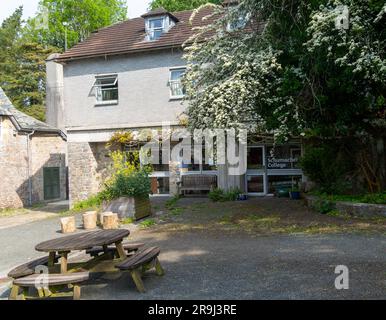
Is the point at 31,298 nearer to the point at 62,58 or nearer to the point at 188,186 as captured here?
the point at 188,186

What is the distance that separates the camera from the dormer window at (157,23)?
1998 centimetres

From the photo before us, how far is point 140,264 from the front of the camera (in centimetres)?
623

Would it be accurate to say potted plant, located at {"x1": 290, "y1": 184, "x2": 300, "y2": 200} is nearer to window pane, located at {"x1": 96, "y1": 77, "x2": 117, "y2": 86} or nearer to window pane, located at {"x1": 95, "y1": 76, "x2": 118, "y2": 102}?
window pane, located at {"x1": 95, "y1": 76, "x2": 118, "y2": 102}

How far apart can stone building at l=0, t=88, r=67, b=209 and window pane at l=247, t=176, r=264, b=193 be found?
12258mm

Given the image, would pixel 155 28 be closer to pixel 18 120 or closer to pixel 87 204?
pixel 87 204

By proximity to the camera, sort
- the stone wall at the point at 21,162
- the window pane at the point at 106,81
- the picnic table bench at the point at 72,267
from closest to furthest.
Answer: the picnic table bench at the point at 72,267 < the window pane at the point at 106,81 < the stone wall at the point at 21,162

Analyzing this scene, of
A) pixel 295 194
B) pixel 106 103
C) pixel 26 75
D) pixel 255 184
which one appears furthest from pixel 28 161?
pixel 26 75

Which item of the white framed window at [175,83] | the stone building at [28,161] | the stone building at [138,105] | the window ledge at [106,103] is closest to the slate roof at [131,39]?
the stone building at [138,105]

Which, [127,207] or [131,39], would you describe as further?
[131,39]

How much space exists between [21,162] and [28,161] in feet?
1.45

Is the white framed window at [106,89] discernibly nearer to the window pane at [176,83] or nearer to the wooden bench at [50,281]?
the window pane at [176,83]

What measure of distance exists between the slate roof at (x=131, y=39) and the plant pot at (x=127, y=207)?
25.6 ft

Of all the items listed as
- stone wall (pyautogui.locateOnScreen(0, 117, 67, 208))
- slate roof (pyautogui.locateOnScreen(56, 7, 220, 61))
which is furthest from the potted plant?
stone wall (pyautogui.locateOnScreen(0, 117, 67, 208))

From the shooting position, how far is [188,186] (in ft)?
61.8
